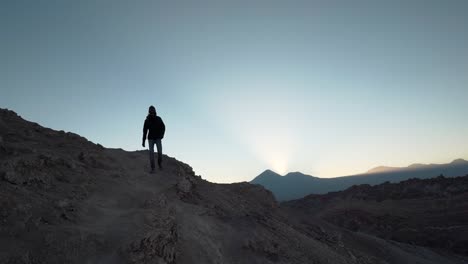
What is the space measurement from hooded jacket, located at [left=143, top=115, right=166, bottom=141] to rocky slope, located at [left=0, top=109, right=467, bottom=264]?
127 cm

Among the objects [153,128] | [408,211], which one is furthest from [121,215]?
[408,211]

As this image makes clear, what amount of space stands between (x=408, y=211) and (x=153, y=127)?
3942cm

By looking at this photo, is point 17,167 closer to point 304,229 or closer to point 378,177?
point 304,229

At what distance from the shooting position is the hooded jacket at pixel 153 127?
489 inches

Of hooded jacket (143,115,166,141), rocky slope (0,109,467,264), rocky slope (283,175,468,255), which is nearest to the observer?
rocky slope (0,109,467,264)

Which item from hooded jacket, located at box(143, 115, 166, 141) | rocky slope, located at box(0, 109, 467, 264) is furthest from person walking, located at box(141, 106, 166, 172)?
rocky slope, located at box(0, 109, 467, 264)

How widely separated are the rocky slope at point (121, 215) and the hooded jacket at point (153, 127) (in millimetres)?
1269

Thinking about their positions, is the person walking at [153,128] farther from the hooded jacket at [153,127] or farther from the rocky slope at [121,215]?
the rocky slope at [121,215]

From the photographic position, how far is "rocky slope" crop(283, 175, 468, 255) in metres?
31.2

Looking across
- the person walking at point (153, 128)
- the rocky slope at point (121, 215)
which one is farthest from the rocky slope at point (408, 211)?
the person walking at point (153, 128)

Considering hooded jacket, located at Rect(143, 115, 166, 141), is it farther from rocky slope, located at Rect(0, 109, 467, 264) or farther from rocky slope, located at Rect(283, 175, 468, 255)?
rocky slope, located at Rect(283, 175, 468, 255)

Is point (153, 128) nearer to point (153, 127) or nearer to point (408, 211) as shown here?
point (153, 127)

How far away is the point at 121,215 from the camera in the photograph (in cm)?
779

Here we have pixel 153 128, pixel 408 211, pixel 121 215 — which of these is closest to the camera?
pixel 121 215
